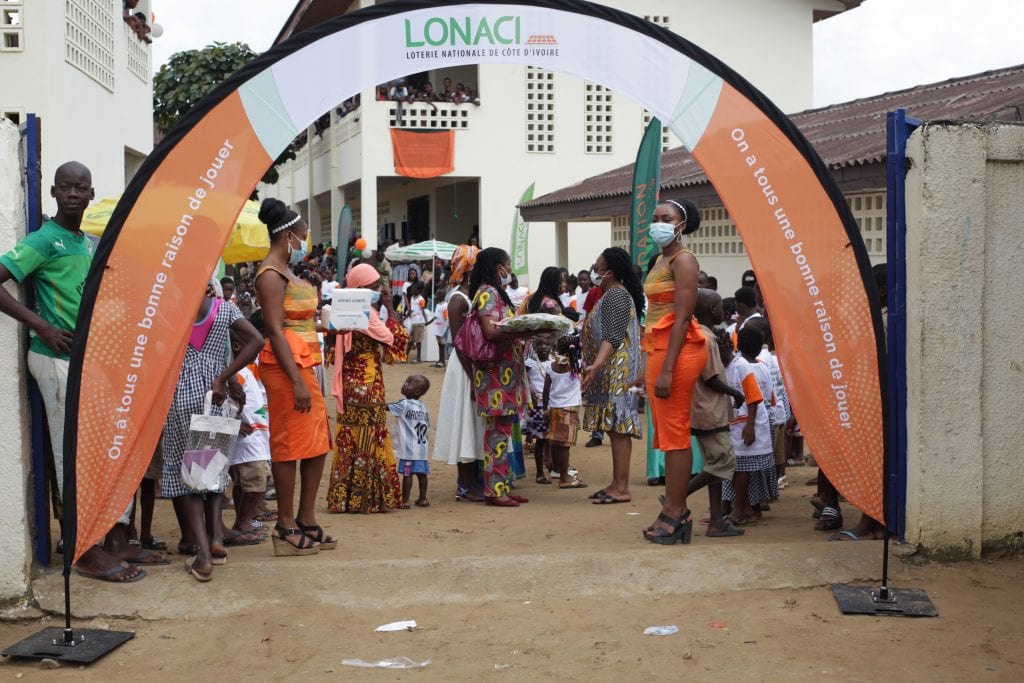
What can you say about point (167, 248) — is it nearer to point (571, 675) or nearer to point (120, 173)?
point (571, 675)

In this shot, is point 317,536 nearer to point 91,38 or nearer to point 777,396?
point 777,396

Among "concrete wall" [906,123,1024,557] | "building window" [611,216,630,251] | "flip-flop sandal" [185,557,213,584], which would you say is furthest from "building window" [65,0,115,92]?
"concrete wall" [906,123,1024,557]

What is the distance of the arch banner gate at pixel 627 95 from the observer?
5.19 meters

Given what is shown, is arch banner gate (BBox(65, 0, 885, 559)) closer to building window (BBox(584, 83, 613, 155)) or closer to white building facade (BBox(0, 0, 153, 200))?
white building facade (BBox(0, 0, 153, 200))

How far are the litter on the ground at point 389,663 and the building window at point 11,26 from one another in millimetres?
11811

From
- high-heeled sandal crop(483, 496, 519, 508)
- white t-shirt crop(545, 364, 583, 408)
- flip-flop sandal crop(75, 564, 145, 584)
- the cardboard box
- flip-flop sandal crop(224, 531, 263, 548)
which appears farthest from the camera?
white t-shirt crop(545, 364, 583, 408)

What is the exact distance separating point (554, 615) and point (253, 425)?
7.72 ft

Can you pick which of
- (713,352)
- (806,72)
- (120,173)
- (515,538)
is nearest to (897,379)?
(713,352)

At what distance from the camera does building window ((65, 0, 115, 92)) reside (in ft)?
50.4

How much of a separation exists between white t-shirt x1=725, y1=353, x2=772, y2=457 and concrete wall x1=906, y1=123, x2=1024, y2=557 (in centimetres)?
110

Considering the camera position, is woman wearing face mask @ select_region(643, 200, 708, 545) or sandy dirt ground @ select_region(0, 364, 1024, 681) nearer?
sandy dirt ground @ select_region(0, 364, 1024, 681)

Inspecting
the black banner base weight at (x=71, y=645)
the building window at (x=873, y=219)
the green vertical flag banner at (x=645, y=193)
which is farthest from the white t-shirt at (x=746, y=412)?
the building window at (x=873, y=219)

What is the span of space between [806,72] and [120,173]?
17.6 metres

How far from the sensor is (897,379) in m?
5.89
